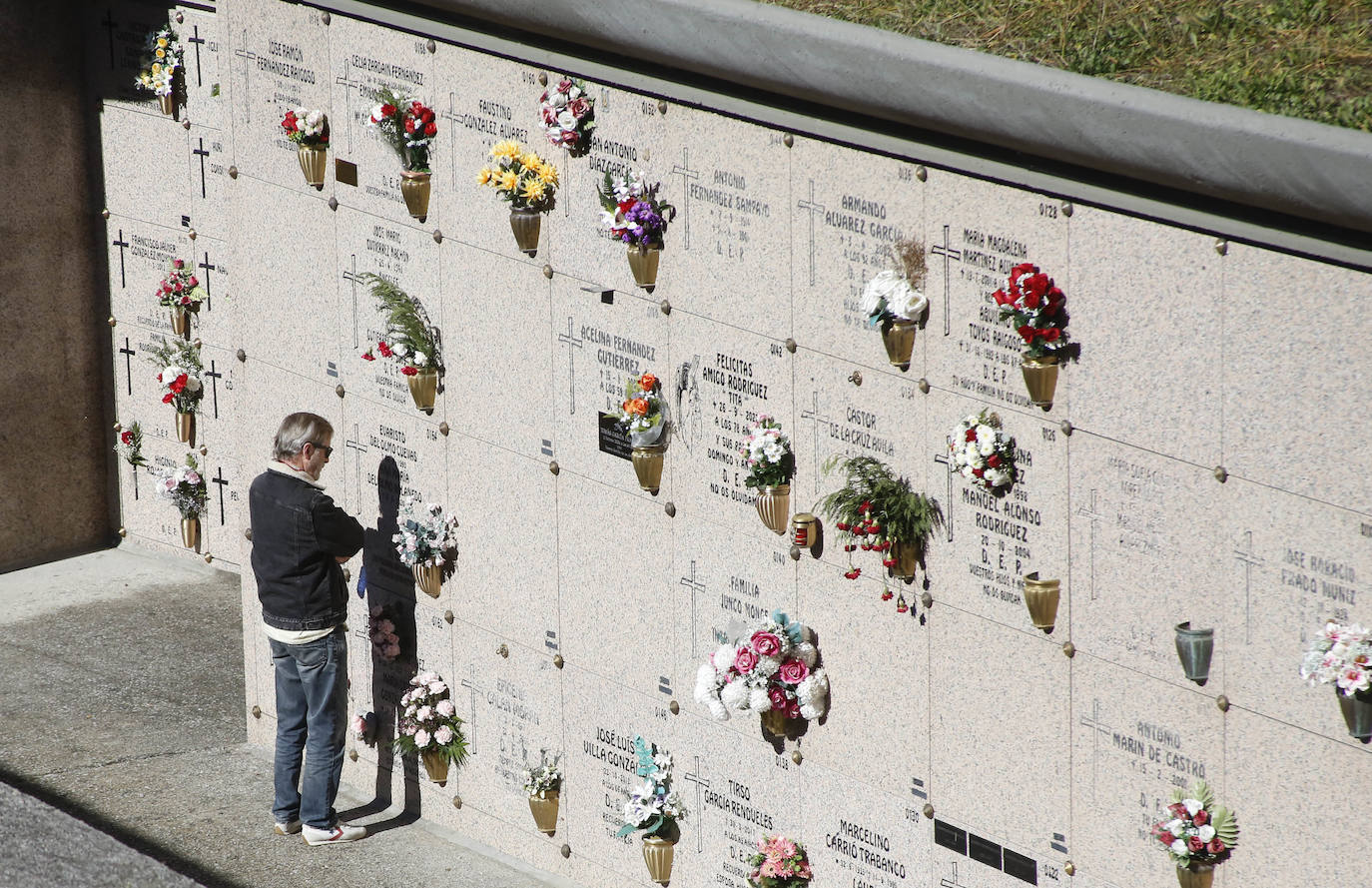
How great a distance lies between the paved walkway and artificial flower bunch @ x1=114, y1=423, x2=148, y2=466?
633 millimetres

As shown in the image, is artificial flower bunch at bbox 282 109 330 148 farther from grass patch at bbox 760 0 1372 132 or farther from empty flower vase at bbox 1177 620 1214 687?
empty flower vase at bbox 1177 620 1214 687

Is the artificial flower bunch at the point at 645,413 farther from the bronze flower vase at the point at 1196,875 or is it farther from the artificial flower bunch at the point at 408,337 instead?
the bronze flower vase at the point at 1196,875

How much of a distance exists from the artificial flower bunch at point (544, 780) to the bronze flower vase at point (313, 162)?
246 cm

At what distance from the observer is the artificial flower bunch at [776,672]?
5793 mm

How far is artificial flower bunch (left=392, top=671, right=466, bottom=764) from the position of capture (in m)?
7.32

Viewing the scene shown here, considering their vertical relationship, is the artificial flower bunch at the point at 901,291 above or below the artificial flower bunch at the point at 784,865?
above

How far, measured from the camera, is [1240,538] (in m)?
4.64

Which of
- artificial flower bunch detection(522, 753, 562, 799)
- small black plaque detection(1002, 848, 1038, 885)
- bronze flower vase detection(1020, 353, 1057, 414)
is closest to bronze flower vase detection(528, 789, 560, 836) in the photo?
artificial flower bunch detection(522, 753, 562, 799)

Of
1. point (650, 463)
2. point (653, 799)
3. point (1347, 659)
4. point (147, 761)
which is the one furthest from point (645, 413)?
point (147, 761)

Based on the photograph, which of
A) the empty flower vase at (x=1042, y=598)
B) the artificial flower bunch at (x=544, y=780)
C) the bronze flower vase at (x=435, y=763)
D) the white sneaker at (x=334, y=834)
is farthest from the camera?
the bronze flower vase at (x=435, y=763)

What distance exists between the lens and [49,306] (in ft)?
33.3

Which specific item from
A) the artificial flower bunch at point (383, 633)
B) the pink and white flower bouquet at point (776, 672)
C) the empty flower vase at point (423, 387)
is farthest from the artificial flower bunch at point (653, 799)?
the empty flower vase at point (423, 387)

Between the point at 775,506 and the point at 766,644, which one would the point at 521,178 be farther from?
the point at 766,644

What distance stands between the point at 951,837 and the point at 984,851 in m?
0.13
